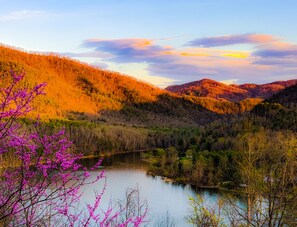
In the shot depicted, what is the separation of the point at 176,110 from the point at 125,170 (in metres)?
113

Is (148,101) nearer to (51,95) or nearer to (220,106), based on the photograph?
(220,106)

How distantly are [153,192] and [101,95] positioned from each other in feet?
384

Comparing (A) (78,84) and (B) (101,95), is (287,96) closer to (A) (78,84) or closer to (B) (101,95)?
(B) (101,95)

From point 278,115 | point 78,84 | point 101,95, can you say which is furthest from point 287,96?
point 78,84

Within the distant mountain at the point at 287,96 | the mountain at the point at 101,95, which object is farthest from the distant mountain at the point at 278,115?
the mountain at the point at 101,95

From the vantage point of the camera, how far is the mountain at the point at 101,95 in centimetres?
11912

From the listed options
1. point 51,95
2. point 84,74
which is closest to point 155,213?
point 51,95

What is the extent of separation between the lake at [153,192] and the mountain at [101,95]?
64652mm

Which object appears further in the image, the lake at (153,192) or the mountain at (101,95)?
the mountain at (101,95)

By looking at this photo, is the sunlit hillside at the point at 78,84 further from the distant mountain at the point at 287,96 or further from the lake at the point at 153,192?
the lake at the point at 153,192

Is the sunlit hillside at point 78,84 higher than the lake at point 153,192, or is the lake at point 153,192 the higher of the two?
the sunlit hillside at point 78,84

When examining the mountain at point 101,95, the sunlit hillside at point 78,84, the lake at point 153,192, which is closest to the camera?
the lake at point 153,192

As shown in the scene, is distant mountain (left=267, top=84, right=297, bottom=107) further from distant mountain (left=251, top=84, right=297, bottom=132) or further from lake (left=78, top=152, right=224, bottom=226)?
lake (left=78, top=152, right=224, bottom=226)

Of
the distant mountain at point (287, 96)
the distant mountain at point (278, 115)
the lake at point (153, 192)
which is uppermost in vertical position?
the distant mountain at point (287, 96)
